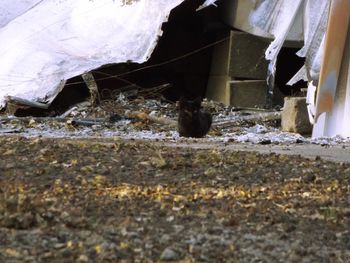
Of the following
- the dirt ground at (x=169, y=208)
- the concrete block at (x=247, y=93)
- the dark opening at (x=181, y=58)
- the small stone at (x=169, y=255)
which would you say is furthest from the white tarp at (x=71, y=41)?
the small stone at (x=169, y=255)

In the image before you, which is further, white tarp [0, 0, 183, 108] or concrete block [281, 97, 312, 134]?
white tarp [0, 0, 183, 108]

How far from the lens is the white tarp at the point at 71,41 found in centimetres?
1503

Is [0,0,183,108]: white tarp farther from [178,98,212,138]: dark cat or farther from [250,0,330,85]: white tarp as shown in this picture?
[178,98,212,138]: dark cat

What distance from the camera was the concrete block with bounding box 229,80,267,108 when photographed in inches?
594

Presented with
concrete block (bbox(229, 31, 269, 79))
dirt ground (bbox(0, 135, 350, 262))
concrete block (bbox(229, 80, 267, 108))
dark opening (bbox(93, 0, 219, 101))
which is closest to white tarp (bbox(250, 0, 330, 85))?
concrete block (bbox(229, 31, 269, 79))

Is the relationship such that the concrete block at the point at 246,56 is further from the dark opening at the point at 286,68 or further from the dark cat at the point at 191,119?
the dark cat at the point at 191,119

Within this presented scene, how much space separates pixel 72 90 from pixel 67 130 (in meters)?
3.09

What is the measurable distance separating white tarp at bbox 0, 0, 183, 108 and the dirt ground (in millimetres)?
8743

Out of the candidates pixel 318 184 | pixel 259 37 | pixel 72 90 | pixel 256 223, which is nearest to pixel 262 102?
pixel 259 37

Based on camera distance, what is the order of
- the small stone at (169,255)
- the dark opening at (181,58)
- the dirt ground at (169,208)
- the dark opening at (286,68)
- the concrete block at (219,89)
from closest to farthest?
the small stone at (169,255) < the dirt ground at (169,208) < the concrete block at (219,89) < the dark opening at (181,58) < the dark opening at (286,68)

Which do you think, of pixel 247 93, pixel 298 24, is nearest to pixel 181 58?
pixel 247 93

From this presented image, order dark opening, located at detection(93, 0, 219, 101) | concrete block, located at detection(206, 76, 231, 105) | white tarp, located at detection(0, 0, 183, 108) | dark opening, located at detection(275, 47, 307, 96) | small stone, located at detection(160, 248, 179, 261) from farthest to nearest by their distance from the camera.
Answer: dark opening, located at detection(275, 47, 307, 96), dark opening, located at detection(93, 0, 219, 101), concrete block, located at detection(206, 76, 231, 105), white tarp, located at detection(0, 0, 183, 108), small stone, located at detection(160, 248, 179, 261)

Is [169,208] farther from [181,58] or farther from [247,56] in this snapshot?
[181,58]

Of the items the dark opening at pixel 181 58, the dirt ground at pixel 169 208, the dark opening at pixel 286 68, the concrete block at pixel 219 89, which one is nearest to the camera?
the dirt ground at pixel 169 208
